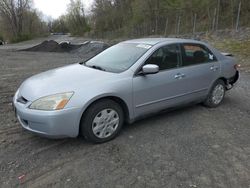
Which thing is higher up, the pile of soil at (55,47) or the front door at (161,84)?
the front door at (161,84)

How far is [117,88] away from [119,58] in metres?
0.85

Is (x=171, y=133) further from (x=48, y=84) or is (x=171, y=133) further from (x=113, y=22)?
(x=113, y=22)

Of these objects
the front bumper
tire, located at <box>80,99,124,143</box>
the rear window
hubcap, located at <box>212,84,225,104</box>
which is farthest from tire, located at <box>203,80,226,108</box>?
the front bumper

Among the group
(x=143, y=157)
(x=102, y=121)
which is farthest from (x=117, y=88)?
(x=143, y=157)

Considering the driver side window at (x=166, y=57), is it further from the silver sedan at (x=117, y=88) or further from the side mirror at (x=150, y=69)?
the side mirror at (x=150, y=69)

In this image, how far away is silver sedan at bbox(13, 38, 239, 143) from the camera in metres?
3.41

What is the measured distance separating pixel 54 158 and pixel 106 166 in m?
0.72

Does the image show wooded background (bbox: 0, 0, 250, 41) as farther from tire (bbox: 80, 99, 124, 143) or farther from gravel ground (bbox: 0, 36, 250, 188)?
tire (bbox: 80, 99, 124, 143)

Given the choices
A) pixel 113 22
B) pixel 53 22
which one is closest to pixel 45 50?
pixel 113 22

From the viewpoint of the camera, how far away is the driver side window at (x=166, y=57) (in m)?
4.28

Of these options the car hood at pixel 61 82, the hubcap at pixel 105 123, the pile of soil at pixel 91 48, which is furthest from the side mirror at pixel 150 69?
the pile of soil at pixel 91 48

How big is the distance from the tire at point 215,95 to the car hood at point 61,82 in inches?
92.7

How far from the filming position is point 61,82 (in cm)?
373

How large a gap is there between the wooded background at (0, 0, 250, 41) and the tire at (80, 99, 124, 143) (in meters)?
19.1
